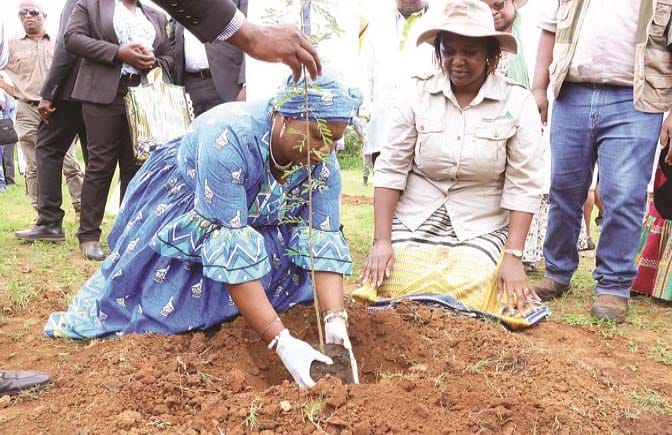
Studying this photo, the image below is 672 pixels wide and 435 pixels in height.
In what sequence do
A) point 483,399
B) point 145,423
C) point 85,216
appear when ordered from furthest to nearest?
point 85,216, point 483,399, point 145,423

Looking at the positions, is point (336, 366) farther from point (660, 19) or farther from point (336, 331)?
point (660, 19)

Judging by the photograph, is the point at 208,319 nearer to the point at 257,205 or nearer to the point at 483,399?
the point at 257,205

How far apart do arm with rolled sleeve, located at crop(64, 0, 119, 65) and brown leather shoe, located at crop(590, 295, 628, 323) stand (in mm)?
3288

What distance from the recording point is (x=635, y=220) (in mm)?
3328

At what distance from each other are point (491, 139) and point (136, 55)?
241cm

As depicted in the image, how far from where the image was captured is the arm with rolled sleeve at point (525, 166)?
3156mm

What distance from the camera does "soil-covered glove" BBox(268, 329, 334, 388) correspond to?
2150 mm

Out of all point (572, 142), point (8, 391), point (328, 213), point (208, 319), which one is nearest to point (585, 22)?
point (572, 142)

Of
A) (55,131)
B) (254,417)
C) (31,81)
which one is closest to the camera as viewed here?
(254,417)

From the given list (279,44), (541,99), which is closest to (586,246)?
(541,99)

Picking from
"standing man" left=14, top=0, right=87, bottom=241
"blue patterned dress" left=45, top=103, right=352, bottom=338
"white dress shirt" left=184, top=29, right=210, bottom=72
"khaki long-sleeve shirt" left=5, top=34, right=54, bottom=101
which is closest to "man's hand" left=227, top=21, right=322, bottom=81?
"blue patterned dress" left=45, top=103, right=352, bottom=338

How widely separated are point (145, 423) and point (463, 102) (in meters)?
2.14

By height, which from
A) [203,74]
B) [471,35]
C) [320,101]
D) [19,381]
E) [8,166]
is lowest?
[8,166]

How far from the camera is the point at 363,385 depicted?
209 cm
